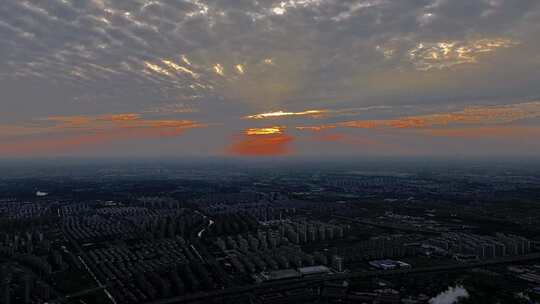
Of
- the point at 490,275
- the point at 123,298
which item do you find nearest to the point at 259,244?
the point at 123,298

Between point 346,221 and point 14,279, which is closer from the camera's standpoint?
point 14,279

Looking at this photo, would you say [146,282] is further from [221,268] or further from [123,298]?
[221,268]

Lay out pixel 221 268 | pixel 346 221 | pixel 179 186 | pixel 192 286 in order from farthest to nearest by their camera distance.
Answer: pixel 179 186 < pixel 346 221 < pixel 221 268 < pixel 192 286

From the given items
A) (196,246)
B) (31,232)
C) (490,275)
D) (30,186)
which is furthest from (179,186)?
(490,275)

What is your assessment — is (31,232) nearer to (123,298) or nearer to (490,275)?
(123,298)

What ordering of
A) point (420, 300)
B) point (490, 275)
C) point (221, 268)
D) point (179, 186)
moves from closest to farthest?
point (420, 300) → point (490, 275) → point (221, 268) → point (179, 186)

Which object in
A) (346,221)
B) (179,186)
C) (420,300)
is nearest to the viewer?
(420,300)
